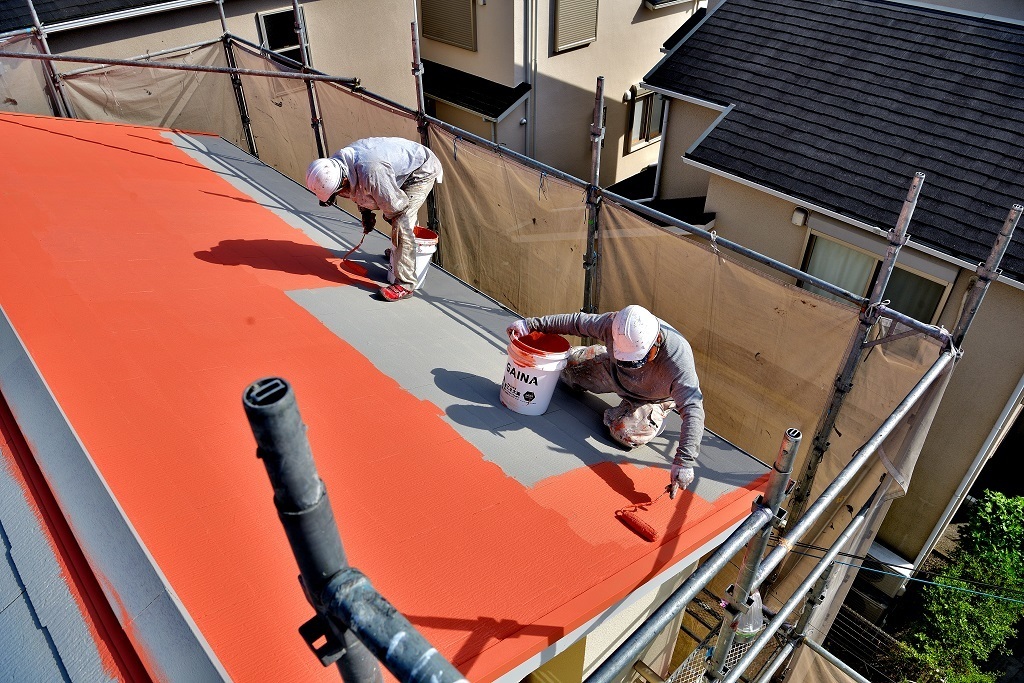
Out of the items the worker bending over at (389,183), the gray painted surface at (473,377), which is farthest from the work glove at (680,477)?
the worker bending over at (389,183)

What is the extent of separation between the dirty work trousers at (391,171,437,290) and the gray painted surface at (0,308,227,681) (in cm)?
289

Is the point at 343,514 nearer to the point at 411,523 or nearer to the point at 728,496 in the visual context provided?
the point at 411,523

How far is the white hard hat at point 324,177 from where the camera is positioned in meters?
5.57

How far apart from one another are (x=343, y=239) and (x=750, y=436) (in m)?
4.45

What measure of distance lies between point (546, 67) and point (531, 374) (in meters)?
11.5

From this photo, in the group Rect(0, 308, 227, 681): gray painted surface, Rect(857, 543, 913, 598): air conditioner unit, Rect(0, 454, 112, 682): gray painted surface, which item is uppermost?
Rect(0, 308, 227, 681): gray painted surface

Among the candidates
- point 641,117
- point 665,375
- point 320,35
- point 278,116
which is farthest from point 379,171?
point 641,117

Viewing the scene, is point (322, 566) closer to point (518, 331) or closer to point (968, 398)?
point (518, 331)

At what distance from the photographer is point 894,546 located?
890cm

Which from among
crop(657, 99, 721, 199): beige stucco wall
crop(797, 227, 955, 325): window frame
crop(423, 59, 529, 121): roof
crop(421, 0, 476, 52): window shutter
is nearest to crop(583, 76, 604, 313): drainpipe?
crop(797, 227, 955, 325): window frame

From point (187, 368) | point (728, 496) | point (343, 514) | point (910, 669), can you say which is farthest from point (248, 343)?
point (910, 669)

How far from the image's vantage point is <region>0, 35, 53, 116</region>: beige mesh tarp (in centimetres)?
909

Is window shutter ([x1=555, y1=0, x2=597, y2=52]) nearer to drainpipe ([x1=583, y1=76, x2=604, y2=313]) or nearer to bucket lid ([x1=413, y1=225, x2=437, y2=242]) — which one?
drainpipe ([x1=583, y1=76, x2=604, y2=313])

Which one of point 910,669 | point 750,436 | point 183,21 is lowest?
point 910,669
